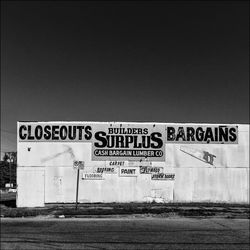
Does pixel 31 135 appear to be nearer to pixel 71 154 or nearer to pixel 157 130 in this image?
pixel 71 154

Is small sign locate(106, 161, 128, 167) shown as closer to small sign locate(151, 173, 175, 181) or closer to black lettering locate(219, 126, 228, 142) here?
small sign locate(151, 173, 175, 181)

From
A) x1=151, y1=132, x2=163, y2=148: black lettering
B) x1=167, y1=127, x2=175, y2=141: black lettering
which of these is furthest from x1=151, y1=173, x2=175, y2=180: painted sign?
x1=167, y1=127, x2=175, y2=141: black lettering

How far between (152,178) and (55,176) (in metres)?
6.32

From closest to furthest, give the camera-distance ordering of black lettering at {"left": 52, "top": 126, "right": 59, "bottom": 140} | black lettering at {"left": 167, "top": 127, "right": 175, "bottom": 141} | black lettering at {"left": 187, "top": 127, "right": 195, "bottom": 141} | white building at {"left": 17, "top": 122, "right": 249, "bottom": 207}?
1. white building at {"left": 17, "top": 122, "right": 249, "bottom": 207}
2. black lettering at {"left": 52, "top": 126, "right": 59, "bottom": 140}
3. black lettering at {"left": 167, "top": 127, "right": 175, "bottom": 141}
4. black lettering at {"left": 187, "top": 127, "right": 195, "bottom": 141}

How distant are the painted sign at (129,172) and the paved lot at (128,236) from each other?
9.91 metres

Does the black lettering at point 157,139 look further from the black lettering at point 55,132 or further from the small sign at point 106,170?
the black lettering at point 55,132

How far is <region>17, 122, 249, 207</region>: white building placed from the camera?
87.4ft

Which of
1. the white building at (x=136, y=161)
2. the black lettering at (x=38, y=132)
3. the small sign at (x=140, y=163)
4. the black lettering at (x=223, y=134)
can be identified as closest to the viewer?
the white building at (x=136, y=161)

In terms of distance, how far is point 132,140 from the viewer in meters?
27.4

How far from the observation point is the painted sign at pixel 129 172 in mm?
27078

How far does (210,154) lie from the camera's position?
27.6 meters

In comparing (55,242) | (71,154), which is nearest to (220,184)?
(71,154)

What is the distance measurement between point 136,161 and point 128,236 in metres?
14.3

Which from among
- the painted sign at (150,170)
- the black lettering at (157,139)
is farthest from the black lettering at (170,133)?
the painted sign at (150,170)
